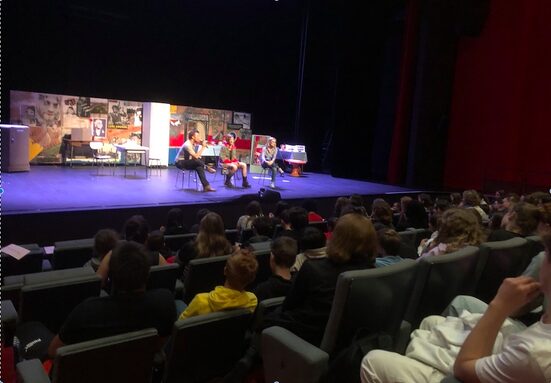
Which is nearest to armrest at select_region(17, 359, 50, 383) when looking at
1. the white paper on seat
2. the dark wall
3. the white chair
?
the white paper on seat

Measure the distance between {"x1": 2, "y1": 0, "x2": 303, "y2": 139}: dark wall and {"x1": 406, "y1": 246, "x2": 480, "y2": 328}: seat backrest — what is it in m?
9.83

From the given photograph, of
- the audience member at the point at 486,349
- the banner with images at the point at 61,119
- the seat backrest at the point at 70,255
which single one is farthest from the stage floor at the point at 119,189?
the audience member at the point at 486,349

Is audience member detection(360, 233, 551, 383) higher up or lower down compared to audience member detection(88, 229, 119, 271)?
higher up

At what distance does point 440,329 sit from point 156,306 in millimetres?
1176

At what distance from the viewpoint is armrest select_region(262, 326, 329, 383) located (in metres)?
1.86

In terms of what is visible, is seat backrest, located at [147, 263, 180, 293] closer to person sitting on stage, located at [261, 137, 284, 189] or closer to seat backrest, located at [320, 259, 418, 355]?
seat backrest, located at [320, 259, 418, 355]

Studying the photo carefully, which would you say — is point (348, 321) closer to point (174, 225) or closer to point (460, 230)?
point (460, 230)

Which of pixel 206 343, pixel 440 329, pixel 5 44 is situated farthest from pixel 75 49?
pixel 440 329

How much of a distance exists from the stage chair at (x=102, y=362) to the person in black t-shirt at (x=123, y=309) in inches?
6.6

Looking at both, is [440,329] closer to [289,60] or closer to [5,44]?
[5,44]

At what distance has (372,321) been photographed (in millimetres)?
1935

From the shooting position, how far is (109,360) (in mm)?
1853

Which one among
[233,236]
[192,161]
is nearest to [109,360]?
[233,236]

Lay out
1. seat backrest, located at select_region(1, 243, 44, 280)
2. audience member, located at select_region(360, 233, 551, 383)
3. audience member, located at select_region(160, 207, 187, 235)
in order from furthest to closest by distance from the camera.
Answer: audience member, located at select_region(160, 207, 187, 235) → seat backrest, located at select_region(1, 243, 44, 280) → audience member, located at select_region(360, 233, 551, 383)
